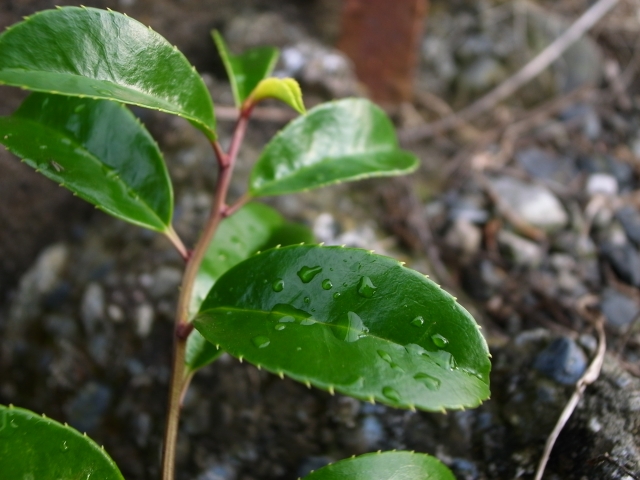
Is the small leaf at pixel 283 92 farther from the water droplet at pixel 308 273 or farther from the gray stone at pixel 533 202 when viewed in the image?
the gray stone at pixel 533 202

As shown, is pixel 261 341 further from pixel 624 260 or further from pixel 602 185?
pixel 602 185

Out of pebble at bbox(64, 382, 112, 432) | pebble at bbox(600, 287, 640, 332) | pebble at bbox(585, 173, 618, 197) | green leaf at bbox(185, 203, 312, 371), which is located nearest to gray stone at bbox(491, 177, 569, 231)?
pebble at bbox(585, 173, 618, 197)

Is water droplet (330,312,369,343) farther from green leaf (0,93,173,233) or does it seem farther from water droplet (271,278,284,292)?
green leaf (0,93,173,233)

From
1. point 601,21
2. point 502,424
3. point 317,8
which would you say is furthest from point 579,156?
point 502,424

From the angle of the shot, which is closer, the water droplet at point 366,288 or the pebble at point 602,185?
the water droplet at point 366,288

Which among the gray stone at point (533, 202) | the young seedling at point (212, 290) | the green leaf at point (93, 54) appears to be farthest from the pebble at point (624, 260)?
the green leaf at point (93, 54)

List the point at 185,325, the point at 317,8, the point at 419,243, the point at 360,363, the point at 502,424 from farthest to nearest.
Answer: the point at 317,8, the point at 419,243, the point at 502,424, the point at 185,325, the point at 360,363

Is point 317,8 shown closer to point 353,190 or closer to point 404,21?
point 404,21
